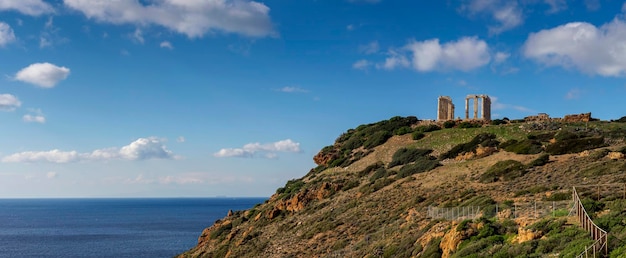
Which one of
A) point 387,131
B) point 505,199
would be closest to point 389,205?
point 505,199

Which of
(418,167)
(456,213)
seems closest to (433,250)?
(456,213)

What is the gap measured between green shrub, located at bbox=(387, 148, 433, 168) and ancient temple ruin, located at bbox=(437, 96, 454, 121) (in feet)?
64.3

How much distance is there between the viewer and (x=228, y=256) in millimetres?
42719

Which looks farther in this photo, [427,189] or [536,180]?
[427,189]

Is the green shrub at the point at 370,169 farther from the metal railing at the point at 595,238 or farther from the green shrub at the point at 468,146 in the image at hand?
the metal railing at the point at 595,238

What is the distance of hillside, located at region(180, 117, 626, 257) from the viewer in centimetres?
2172

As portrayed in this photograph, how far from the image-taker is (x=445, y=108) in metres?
72.9

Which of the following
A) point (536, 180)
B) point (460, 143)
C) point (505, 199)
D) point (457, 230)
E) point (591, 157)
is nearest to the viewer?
point (457, 230)

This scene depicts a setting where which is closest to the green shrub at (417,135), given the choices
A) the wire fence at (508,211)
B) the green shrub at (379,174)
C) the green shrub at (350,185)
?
the green shrub at (379,174)

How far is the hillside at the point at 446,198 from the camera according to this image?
71.3ft

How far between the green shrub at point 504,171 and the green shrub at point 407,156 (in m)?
11.8

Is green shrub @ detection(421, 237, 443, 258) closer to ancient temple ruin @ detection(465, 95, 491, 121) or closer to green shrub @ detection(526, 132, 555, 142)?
green shrub @ detection(526, 132, 555, 142)

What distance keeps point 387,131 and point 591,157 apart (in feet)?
95.4

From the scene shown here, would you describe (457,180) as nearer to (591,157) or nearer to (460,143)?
(591,157)
